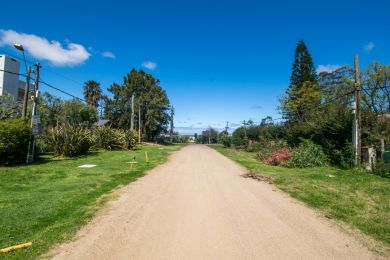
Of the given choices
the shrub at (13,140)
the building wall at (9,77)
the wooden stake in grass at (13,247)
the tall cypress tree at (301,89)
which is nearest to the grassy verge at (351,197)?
the wooden stake in grass at (13,247)

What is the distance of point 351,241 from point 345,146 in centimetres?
1340

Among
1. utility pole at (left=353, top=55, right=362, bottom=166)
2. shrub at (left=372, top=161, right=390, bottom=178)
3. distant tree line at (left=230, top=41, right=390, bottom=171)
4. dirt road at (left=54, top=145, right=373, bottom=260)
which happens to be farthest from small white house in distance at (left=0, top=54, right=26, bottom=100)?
shrub at (left=372, top=161, right=390, bottom=178)

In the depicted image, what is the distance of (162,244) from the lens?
4.73 metres

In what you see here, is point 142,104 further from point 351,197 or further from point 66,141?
point 351,197

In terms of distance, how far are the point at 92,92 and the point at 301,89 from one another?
4671 cm

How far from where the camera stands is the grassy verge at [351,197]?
6.16 metres

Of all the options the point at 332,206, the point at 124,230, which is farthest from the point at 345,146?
the point at 124,230

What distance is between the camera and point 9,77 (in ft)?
154

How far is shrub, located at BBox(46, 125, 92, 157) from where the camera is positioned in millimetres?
20219

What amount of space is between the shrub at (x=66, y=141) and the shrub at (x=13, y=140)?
3.68 meters

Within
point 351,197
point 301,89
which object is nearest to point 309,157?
point 351,197

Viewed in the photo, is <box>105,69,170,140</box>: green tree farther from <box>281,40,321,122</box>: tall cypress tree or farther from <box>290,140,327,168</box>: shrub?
<box>290,140,327,168</box>: shrub

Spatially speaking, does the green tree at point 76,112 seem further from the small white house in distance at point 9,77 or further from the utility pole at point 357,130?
the utility pole at point 357,130

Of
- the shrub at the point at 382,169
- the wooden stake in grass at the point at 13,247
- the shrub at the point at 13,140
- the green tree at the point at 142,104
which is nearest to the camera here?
the wooden stake in grass at the point at 13,247
